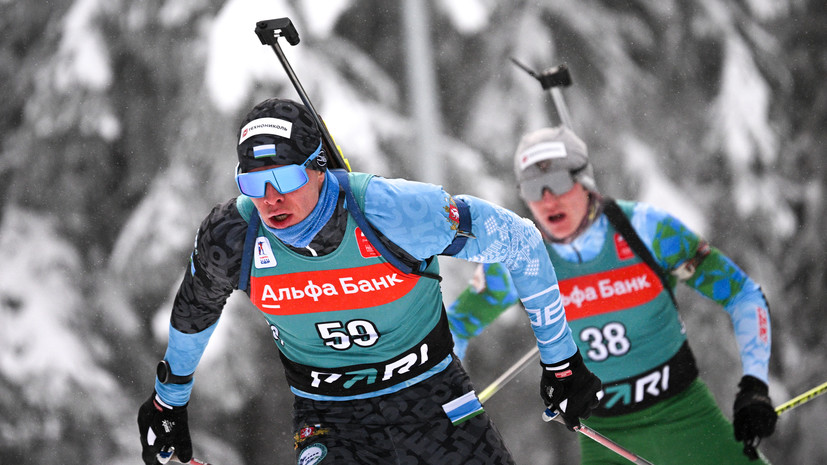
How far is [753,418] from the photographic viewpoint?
326cm

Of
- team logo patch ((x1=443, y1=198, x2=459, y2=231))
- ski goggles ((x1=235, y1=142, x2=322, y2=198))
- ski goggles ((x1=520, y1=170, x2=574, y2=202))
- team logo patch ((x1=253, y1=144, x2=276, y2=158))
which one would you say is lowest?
ski goggles ((x1=520, y1=170, x2=574, y2=202))

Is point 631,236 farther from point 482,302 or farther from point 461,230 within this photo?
point 461,230

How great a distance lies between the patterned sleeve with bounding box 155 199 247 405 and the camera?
2.62 m

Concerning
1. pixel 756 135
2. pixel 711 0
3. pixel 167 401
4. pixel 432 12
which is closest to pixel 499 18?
pixel 432 12

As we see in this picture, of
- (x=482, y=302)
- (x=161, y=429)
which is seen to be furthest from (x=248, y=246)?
(x=482, y=302)

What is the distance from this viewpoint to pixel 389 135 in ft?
17.3

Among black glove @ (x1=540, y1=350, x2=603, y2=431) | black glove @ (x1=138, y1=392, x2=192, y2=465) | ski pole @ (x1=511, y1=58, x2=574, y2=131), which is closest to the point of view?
black glove @ (x1=540, y1=350, x2=603, y2=431)

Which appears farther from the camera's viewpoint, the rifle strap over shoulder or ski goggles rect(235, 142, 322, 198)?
the rifle strap over shoulder

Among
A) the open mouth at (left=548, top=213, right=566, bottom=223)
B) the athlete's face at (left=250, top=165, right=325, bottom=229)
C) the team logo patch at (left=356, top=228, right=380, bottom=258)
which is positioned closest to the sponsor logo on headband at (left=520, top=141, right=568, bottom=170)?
the open mouth at (left=548, top=213, right=566, bottom=223)

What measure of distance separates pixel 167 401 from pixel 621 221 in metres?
1.96

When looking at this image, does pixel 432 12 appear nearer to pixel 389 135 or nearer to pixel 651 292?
pixel 389 135

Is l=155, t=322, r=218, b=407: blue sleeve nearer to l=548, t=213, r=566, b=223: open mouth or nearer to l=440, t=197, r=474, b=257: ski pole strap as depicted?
l=440, t=197, r=474, b=257: ski pole strap

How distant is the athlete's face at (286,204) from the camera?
8.08 feet

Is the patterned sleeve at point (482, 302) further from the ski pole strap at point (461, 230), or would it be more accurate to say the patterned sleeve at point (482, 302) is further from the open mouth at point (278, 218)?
the open mouth at point (278, 218)
